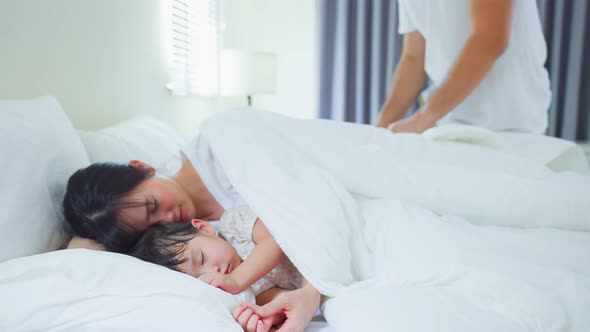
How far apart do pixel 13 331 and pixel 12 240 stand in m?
0.23

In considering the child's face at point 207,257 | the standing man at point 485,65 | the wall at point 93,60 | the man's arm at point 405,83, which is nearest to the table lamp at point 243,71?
the wall at point 93,60

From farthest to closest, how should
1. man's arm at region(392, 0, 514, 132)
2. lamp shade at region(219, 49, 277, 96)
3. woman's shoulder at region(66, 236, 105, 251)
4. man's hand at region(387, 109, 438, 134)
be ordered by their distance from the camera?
lamp shade at region(219, 49, 277, 96) < man's hand at region(387, 109, 438, 134) < man's arm at region(392, 0, 514, 132) < woman's shoulder at region(66, 236, 105, 251)

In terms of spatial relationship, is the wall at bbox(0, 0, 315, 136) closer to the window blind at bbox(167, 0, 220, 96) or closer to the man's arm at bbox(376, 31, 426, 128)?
the window blind at bbox(167, 0, 220, 96)

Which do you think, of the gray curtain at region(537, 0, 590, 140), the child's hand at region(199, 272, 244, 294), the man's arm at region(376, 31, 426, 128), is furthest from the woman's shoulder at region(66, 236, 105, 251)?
the gray curtain at region(537, 0, 590, 140)

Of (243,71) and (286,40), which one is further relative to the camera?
(286,40)

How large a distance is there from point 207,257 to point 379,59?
2.56 m

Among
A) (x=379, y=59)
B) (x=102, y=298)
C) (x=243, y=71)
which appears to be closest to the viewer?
(x=102, y=298)

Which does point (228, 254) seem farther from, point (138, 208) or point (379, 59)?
point (379, 59)

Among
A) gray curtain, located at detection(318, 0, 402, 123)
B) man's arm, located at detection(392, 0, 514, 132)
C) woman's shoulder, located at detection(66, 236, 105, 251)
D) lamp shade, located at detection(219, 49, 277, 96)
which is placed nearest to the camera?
woman's shoulder, located at detection(66, 236, 105, 251)

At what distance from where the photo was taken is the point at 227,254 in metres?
0.87

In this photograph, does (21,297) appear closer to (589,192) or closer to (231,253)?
(231,253)

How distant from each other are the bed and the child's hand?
24 mm

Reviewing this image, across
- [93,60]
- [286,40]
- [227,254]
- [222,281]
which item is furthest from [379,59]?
[222,281]

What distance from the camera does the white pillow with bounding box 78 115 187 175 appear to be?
1.22 meters
